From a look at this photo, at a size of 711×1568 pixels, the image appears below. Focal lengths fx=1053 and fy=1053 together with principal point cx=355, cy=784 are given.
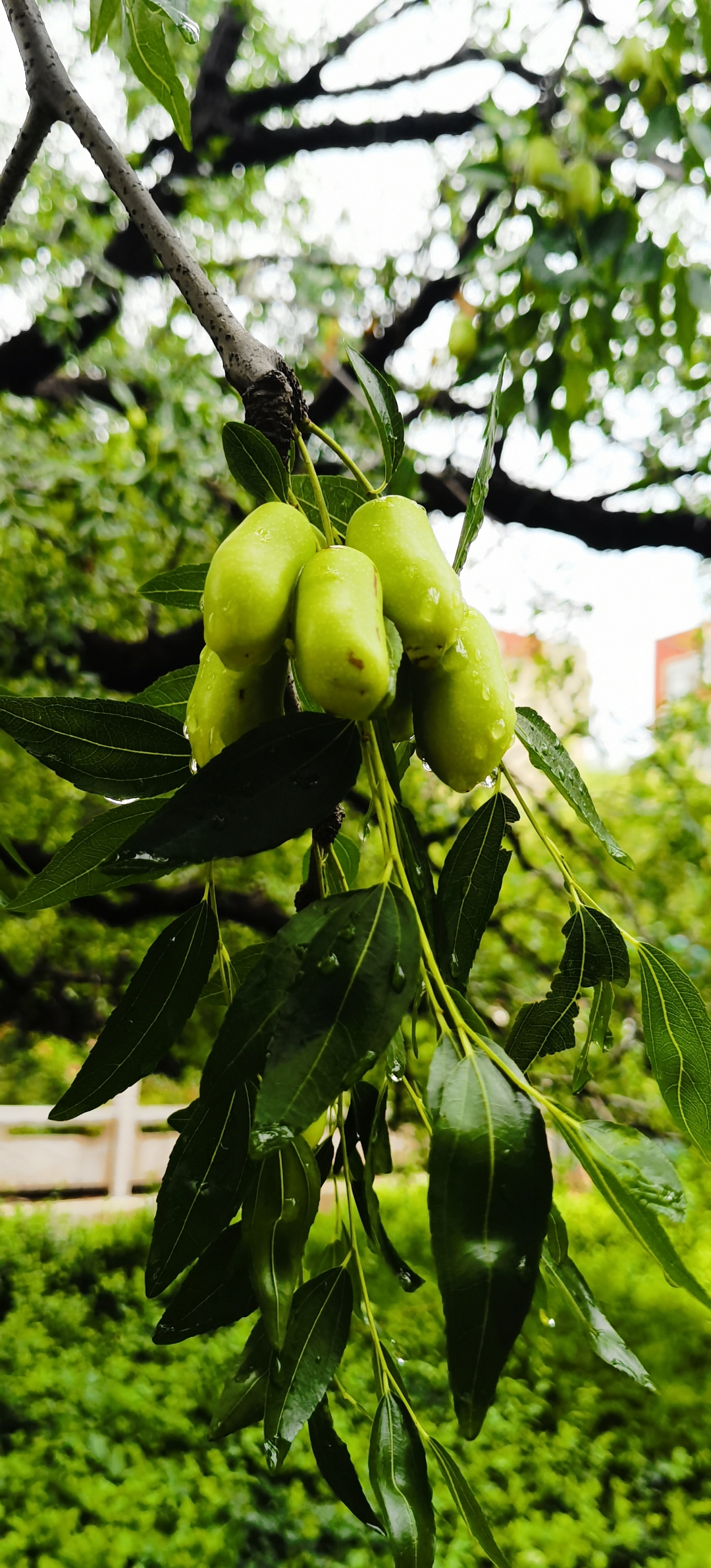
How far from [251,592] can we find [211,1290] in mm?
298

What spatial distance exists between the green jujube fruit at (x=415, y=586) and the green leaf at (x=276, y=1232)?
0.19 m

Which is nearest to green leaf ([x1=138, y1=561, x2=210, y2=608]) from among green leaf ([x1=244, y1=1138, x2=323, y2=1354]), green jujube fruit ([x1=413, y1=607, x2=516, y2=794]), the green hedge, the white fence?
green jujube fruit ([x1=413, y1=607, x2=516, y2=794])

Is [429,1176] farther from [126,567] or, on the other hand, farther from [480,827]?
[126,567]

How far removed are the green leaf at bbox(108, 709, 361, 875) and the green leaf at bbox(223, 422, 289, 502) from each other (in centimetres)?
11

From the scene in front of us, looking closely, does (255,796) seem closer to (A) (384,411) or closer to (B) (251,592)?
(B) (251,592)

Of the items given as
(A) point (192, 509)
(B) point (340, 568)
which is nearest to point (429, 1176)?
(B) point (340, 568)

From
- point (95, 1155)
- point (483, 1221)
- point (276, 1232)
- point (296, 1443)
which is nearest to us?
point (483, 1221)

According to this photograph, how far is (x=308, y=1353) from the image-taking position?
1.34 ft

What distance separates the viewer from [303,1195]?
1.32ft

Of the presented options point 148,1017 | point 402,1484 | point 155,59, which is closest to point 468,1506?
point 402,1484

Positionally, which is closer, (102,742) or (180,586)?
(102,742)

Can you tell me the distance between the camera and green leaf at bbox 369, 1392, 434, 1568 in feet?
1.33

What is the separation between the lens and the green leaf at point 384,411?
45 centimetres

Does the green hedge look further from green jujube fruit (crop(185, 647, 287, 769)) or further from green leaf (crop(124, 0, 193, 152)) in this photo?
green leaf (crop(124, 0, 193, 152))
